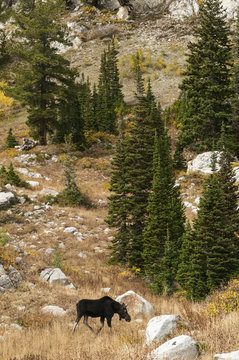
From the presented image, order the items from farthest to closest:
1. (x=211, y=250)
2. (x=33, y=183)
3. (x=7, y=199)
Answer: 1. (x=33, y=183)
2. (x=7, y=199)
3. (x=211, y=250)

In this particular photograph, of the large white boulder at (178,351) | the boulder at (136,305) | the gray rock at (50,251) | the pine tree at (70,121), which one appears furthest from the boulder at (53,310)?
the pine tree at (70,121)

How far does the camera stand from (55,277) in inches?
447

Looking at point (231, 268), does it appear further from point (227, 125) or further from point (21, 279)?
point (227, 125)

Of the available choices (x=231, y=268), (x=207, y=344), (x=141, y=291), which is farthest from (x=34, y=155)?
(x=207, y=344)

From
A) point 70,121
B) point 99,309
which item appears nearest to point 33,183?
point 70,121

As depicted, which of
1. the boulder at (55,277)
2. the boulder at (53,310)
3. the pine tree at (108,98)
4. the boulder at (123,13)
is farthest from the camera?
the boulder at (123,13)

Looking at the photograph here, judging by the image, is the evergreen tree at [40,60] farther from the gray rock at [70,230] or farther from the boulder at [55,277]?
the boulder at [55,277]

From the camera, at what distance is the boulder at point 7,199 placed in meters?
20.8

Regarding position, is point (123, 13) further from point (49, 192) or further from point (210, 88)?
point (49, 192)

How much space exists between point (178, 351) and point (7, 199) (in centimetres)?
1917

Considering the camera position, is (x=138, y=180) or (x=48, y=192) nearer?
(x=138, y=180)

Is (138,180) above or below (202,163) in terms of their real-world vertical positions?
below

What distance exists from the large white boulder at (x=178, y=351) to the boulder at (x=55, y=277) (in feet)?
24.1

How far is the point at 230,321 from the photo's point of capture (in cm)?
560
